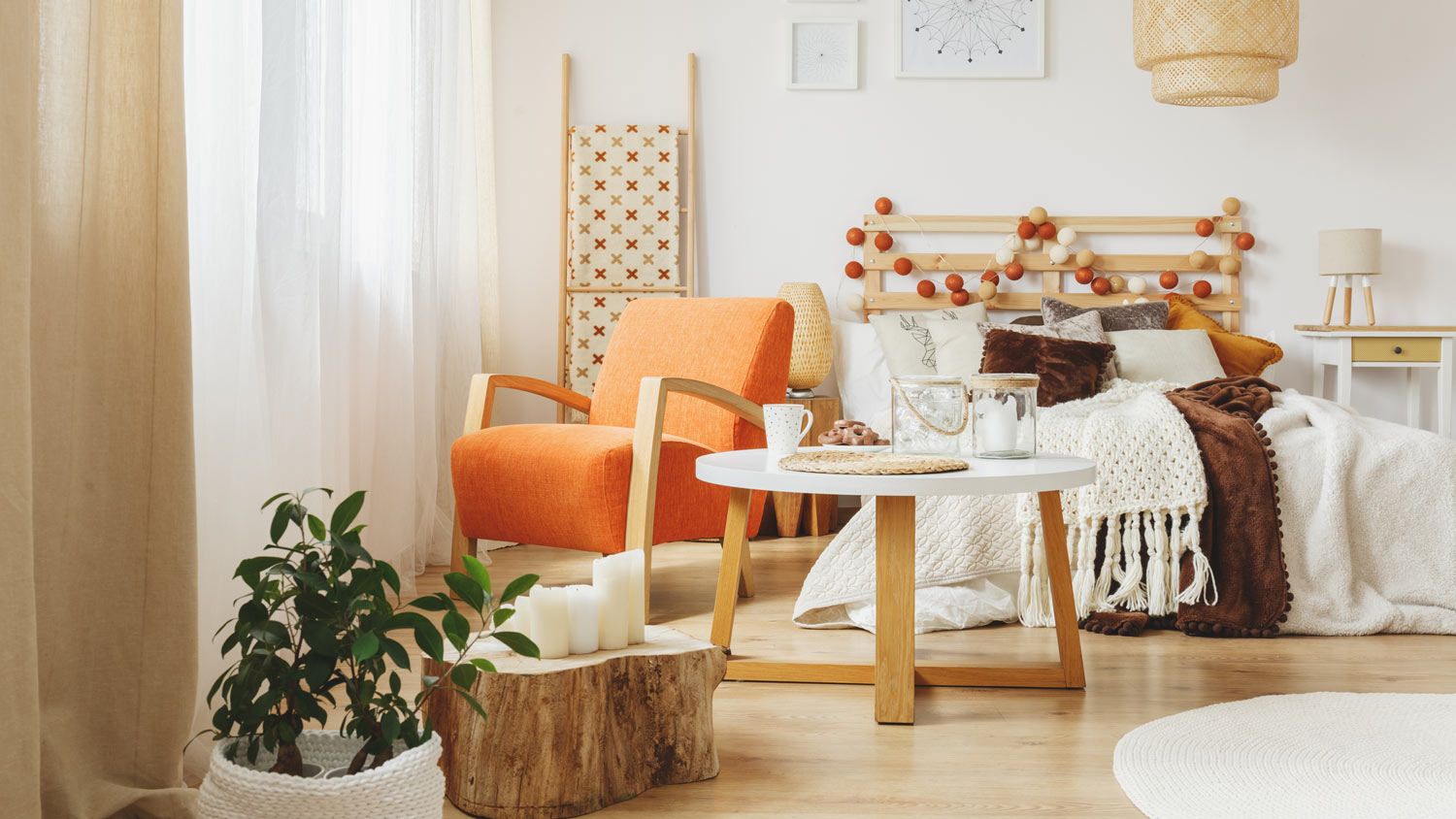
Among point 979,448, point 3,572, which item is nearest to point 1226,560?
point 979,448

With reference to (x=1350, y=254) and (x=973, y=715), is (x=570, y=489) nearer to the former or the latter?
(x=973, y=715)

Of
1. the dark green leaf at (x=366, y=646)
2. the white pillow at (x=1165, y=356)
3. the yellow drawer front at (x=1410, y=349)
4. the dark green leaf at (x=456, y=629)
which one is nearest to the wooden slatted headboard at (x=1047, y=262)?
the yellow drawer front at (x=1410, y=349)

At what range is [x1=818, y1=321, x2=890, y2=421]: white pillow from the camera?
14.5ft

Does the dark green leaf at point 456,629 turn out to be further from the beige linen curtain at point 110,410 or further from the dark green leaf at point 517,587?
the beige linen curtain at point 110,410

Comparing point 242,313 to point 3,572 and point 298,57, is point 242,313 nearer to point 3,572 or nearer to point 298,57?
point 298,57

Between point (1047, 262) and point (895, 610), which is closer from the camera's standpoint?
point (895, 610)

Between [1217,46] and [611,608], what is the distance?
315 centimetres

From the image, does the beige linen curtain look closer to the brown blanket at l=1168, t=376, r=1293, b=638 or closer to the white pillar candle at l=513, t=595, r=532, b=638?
the white pillar candle at l=513, t=595, r=532, b=638

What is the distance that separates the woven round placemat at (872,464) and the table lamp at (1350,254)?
10.1ft

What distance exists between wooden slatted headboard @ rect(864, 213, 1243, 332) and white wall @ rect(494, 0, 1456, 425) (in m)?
0.07

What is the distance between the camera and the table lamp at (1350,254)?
4355mm

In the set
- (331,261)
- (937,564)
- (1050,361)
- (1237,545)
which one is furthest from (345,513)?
(1050,361)

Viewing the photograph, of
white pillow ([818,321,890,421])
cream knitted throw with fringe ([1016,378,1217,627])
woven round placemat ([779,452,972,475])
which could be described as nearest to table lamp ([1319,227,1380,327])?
white pillow ([818,321,890,421])

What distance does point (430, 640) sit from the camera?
129 centimetres
